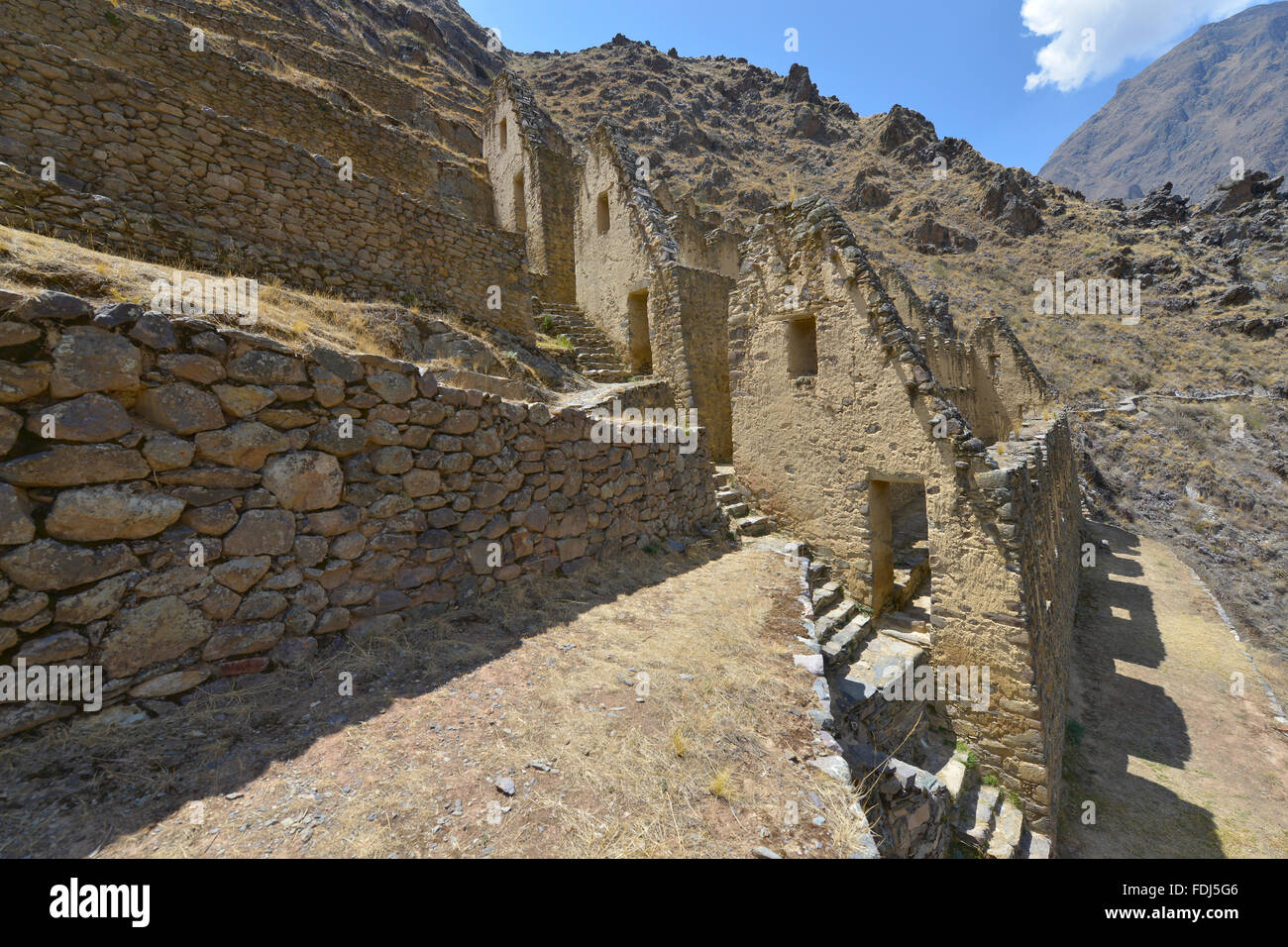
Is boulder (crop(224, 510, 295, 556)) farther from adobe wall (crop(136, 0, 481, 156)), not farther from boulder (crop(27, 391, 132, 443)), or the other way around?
adobe wall (crop(136, 0, 481, 156))

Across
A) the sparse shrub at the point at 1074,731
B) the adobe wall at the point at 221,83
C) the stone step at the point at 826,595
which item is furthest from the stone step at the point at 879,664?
the adobe wall at the point at 221,83

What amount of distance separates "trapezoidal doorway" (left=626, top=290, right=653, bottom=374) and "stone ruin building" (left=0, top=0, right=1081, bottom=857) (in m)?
0.08

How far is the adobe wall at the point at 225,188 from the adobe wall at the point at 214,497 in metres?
3.64

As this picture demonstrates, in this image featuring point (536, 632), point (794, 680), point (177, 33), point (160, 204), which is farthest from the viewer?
point (177, 33)

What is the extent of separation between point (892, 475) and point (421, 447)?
221 inches

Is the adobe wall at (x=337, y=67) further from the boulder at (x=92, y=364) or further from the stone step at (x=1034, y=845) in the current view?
the stone step at (x=1034, y=845)

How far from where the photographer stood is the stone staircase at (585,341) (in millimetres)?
10055

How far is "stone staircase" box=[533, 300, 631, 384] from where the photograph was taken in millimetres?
10055

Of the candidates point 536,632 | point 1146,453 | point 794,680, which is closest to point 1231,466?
point 1146,453

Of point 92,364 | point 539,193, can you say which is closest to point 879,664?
point 92,364

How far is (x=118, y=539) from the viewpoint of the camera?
254 centimetres
